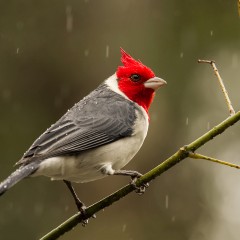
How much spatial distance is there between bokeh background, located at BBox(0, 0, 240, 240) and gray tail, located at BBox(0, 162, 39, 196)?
13.0 ft

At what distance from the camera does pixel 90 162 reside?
17.2ft

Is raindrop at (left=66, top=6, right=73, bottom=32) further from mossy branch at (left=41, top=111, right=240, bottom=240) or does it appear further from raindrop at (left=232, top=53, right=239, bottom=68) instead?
mossy branch at (left=41, top=111, right=240, bottom=240)

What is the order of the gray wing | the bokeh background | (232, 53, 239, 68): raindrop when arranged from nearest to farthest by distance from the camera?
the gray wing → the bokeh background → (232, 53, 239, 68): raindrop

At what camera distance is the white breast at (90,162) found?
16.6ft

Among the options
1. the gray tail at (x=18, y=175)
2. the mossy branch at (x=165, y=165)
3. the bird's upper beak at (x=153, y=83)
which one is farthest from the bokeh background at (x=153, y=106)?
the mossy branch at (x=165, y=165)

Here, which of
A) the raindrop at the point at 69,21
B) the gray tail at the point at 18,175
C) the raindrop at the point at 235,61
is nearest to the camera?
the gray tail at the point at 18,175

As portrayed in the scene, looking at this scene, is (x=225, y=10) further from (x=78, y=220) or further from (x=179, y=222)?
(x=78, y=220)

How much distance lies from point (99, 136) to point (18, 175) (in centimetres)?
115

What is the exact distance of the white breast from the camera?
16.6 feet

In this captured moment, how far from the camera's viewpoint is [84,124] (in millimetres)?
5645

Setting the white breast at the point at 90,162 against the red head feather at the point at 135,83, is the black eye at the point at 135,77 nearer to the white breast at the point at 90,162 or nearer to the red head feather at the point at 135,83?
the red head feather at the point at 135,83

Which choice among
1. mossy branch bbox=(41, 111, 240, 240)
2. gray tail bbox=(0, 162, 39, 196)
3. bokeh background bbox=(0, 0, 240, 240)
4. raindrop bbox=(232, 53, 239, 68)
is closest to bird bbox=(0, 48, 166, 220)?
gray tail bbox=(0, 162, 39, 196)

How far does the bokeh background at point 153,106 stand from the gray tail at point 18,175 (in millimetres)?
3952

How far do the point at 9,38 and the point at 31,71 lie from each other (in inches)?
26.6
